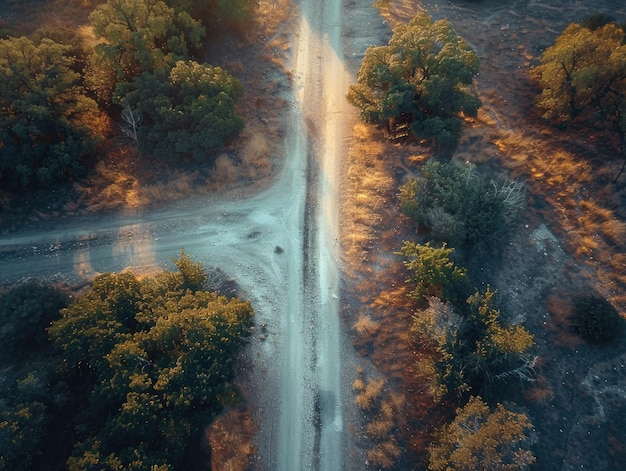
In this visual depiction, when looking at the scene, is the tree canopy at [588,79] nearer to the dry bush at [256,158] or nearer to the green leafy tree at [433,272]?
the green leafy tree at [433,272]

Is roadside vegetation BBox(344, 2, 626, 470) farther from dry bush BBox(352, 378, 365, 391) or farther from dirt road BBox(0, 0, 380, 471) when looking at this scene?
dirt road BBox(0, 0, 380, 471)

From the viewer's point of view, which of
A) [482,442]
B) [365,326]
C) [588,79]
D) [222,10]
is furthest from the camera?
[222,10]

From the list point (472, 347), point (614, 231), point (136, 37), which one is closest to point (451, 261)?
point (472, 347)

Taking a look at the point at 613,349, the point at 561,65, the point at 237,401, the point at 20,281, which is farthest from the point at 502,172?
the point at 20,281

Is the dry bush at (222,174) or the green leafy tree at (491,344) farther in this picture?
the dry bush at (222,174)

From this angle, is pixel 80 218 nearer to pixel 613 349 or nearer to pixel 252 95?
pixel 252 95

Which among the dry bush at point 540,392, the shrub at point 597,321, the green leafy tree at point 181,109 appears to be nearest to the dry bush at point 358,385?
the dry bush at point 540,392

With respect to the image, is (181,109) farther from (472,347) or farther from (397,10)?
(397,10)
